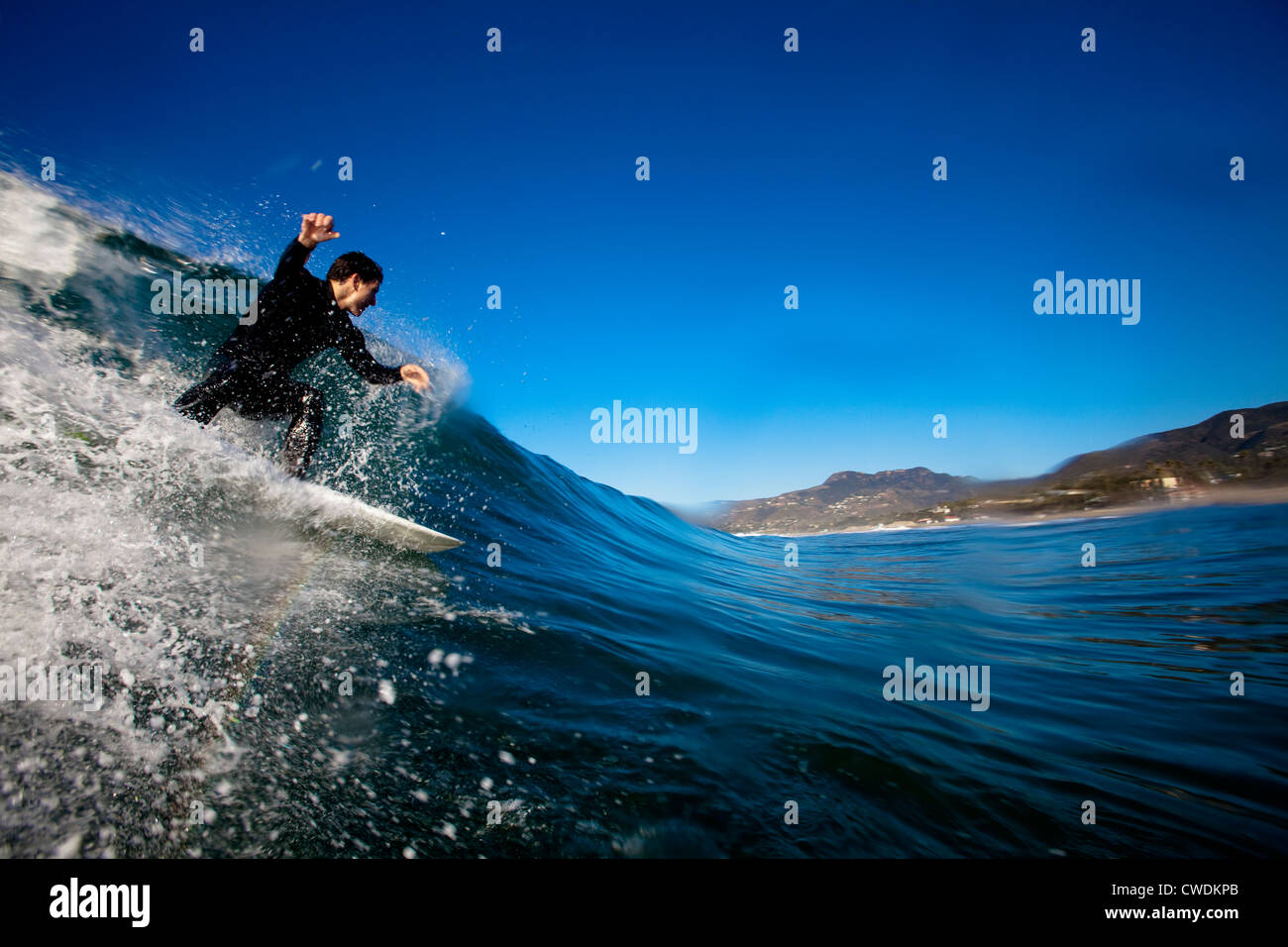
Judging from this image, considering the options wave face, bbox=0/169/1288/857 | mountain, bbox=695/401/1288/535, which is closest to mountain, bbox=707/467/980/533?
mountain, bbox=695/401/1288/535

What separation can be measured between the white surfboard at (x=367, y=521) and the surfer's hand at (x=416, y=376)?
1.40 meters

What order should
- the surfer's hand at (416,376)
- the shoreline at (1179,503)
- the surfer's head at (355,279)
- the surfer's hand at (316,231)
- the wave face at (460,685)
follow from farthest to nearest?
the shoreline at (1179,503) < the surfer's hand at (416,376) < the surfer's head at (355,279) < the surfer's hand at (316,231) < the wave face at (460,685)

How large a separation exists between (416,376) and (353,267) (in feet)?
3.58

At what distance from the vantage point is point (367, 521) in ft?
17.1

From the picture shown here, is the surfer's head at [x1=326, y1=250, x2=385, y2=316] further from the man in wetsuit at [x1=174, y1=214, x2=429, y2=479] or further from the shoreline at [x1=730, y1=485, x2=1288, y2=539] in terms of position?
the shoreline at [x1=730, y1=485, x2=1288, y2=539]

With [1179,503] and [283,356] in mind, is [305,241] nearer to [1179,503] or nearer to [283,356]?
[283,356]

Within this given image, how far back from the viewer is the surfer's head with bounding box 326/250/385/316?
15.6ft

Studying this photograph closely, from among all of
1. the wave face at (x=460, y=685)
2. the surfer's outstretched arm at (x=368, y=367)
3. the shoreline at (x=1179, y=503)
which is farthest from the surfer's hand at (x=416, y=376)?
the shoreline at (x=1179, y=503)

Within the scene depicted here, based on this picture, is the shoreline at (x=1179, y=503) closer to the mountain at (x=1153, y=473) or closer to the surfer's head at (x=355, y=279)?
the mountain at (x=1153, y=473)

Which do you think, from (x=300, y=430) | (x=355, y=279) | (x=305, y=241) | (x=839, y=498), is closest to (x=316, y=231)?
(x=305, y=241)

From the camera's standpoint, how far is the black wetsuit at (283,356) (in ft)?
14.8
